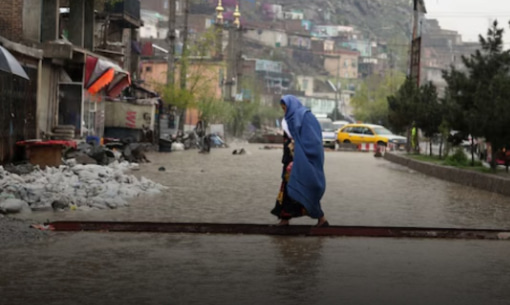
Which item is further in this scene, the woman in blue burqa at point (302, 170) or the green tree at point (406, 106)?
the green tree at point (406, 106)

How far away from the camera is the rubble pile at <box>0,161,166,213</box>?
45.8 feet

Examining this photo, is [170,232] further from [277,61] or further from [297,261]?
[277,61]

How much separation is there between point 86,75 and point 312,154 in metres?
21.7

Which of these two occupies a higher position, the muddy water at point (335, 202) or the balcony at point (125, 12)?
the balcony at point (125, 12)

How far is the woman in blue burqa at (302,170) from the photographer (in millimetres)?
11672

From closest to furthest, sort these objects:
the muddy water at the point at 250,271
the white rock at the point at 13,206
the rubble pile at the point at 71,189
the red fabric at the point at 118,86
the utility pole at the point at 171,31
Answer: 1. the muddy water at the point at 250,271
2. the white rock at the point at 13,206
3. the rubble pile at the point at 71,189
4. the red fabric at the point at 118,86
5. the utility pole at the point at 171,31

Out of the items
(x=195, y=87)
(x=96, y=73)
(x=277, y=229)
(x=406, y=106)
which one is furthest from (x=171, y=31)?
(x=277, y=229)

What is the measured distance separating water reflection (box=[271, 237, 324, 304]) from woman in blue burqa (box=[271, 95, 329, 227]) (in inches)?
25.2

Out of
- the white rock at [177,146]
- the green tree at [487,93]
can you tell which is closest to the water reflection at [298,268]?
the green tree at [487,93]

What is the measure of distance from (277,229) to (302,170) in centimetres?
73

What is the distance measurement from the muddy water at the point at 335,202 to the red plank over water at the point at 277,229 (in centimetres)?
143

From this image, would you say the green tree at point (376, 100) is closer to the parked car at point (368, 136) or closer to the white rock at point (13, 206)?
the parked car at point (368, 136)

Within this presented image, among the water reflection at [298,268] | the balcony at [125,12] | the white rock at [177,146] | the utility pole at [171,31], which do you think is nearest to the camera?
the water reflection at [298,268]

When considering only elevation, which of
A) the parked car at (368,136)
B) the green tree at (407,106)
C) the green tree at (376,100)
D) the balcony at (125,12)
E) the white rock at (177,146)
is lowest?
the white rock at (177,146)
